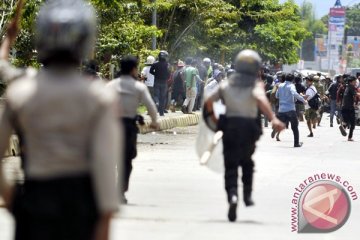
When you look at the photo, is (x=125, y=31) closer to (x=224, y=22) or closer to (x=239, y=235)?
(x=224, y=22)

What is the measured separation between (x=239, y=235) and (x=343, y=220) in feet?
6.78

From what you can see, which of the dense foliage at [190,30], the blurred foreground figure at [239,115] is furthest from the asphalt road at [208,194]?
the dense foliage at [190,30]

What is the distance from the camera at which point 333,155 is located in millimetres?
23094

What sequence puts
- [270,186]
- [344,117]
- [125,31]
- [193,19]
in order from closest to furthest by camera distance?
[270,186] → [344,117] → [125,31] → [193,19]

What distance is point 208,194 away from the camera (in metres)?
14.9

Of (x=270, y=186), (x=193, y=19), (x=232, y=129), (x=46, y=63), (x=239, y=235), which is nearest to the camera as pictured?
(x=46, y=63)

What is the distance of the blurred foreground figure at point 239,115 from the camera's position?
1188 centimetres

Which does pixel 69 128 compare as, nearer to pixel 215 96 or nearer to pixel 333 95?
pixel 215 96

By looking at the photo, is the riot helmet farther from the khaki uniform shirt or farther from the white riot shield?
the white riot shield

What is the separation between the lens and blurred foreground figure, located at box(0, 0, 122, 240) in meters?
5.09

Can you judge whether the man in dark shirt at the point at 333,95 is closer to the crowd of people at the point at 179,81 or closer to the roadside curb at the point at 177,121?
the crowd of people at the point at 179,81

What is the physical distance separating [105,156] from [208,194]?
32.4ft

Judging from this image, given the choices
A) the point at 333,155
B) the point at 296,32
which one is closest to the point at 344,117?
the point at 333,155

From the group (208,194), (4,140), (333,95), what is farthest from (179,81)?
(4,140)
